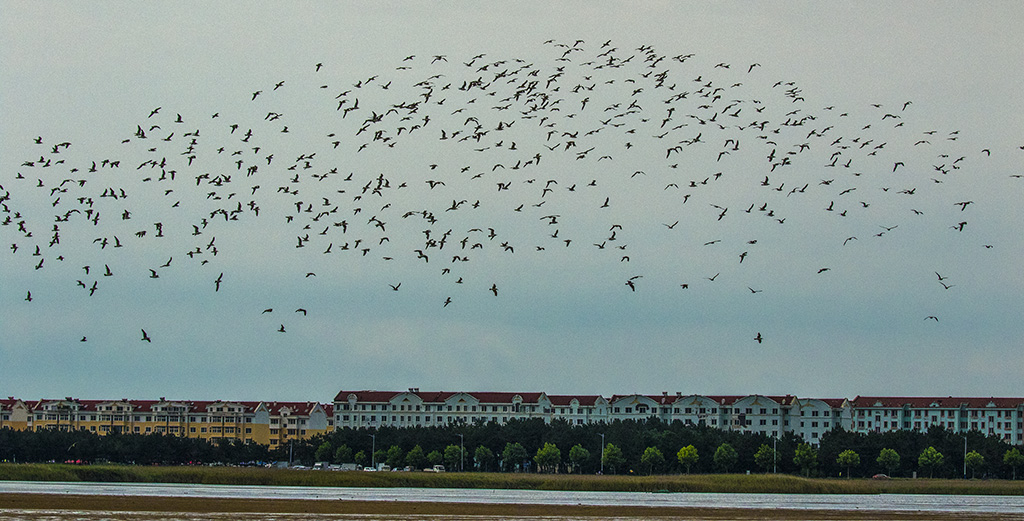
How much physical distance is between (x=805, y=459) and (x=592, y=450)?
29445 mm

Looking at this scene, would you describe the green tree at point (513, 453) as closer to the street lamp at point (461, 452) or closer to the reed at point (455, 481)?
the street lamp at point (461, 452)

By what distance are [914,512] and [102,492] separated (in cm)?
5599

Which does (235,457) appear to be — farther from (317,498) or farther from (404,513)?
(404,513)

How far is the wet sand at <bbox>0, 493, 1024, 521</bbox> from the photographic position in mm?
74062

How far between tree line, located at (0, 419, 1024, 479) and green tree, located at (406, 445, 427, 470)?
0.45 ft

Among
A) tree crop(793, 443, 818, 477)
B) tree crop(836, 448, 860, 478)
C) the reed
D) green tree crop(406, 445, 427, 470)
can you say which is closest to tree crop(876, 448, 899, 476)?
tree crop(836, 448, 860, 478)

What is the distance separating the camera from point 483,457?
180 meters

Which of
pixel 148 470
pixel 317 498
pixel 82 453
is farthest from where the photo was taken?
pixel 82 453

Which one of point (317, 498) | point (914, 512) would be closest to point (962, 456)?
point (914, 512)

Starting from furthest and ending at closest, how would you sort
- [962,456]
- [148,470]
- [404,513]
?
[962,456]
[148,470]
[404,513]

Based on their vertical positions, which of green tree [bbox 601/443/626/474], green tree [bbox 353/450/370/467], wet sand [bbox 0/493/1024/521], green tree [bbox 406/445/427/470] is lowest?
green tree [bbox 353/450/370/467]

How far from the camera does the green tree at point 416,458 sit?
177875mm

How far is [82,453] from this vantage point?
185 m

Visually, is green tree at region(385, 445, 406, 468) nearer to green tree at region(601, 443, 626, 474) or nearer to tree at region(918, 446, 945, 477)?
green tree at region(601, 443, 626, 474)
